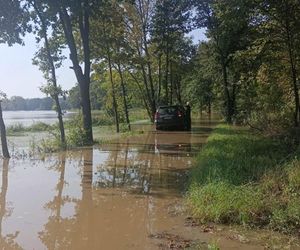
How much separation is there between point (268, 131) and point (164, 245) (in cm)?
1365

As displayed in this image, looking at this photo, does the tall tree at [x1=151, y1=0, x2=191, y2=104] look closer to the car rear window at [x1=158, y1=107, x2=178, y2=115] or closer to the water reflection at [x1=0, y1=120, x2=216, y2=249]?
the car rear window at [x1=158, y1=107, x2=178, y2=115]

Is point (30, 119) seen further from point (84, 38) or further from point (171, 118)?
point (84, 38)

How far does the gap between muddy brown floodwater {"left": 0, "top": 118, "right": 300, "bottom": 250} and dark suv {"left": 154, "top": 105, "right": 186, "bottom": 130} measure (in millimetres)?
12543

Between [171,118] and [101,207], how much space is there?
19.6 m

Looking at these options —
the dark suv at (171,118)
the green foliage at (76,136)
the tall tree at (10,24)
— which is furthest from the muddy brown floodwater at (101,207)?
the dark suv at (171,118)

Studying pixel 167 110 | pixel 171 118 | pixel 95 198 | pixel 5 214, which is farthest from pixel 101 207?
pixel 167 110

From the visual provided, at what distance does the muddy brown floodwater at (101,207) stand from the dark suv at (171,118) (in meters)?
12.5

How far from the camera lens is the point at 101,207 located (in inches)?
336

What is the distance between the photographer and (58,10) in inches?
781

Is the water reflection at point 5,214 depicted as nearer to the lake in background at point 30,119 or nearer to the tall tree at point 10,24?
the tall tree at point 10,24

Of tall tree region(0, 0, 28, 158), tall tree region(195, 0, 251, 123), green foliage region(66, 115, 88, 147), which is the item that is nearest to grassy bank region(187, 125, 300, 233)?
tall tree region(0, 0, 28, 158)

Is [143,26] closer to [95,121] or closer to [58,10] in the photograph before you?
[95,121]

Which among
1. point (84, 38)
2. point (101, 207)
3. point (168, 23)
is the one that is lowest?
point (101, 207)

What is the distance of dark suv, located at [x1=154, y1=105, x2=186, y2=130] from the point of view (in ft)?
91.4
